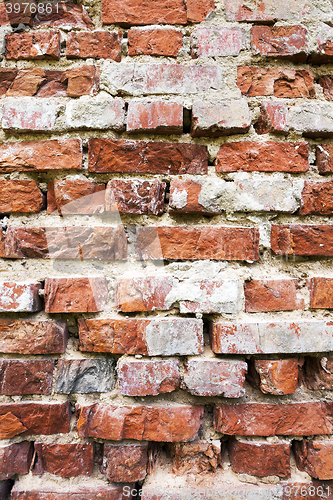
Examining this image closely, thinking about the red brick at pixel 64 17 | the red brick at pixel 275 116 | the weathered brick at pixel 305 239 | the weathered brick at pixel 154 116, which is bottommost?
the weathered brick at pixel 305 239

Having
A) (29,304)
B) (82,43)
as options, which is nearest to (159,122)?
(82,43)

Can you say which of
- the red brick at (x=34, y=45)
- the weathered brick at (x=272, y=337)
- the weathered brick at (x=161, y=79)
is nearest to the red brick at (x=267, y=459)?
the weathered brick at (x=272, y=337)

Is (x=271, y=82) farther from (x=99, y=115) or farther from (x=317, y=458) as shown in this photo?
(x=317, y=458)

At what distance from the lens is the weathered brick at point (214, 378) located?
0.74m

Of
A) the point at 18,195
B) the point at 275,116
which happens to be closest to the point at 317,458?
the point at 275,116

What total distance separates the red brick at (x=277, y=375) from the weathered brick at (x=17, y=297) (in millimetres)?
577

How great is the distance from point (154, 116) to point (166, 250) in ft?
1.10

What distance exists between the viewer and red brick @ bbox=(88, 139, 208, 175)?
0.77 metres

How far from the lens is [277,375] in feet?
2.45

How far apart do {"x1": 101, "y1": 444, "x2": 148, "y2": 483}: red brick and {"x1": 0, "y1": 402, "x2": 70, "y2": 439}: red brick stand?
0.14m

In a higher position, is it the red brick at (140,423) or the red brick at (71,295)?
the red brick at (71,295)

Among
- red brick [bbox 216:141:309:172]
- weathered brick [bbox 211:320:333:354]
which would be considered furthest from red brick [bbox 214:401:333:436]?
red brick [bbox 216:141:309:172]

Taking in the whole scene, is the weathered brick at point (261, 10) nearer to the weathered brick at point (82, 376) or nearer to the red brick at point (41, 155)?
the red brick at point (41, 155)

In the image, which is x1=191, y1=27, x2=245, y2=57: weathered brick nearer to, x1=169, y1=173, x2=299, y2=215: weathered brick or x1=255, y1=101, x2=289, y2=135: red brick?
x1=255, y1=101, x2=289, y2=135: red brick
